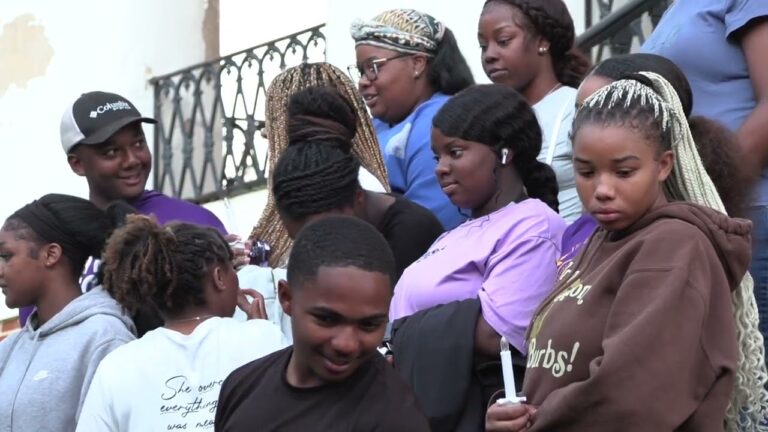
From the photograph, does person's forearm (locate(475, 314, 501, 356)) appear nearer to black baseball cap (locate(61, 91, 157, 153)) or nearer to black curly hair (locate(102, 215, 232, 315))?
black curly hair (locate(102, 215, 232, 315))

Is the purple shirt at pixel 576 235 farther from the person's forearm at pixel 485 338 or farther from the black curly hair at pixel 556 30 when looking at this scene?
the black curly hair at pixel 556 30

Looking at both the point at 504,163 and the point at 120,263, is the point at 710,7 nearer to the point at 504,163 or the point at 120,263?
the point at 504,163

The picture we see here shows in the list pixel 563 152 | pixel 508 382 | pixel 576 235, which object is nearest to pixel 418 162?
pixel 563 152

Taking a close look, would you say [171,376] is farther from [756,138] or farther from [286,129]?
[756,138]

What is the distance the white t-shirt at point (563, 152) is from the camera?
241 inches

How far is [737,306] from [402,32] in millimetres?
2380

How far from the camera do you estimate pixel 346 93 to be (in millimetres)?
6582

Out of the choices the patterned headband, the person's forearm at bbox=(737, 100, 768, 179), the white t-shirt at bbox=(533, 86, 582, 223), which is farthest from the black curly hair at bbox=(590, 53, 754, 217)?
the patterned headband

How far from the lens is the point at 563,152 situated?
241 inches

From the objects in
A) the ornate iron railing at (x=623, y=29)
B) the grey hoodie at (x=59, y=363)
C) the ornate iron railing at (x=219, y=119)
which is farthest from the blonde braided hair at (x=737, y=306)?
the ornate iron railing at (x=219, y=119)

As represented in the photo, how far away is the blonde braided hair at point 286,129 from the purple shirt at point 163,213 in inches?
9.5

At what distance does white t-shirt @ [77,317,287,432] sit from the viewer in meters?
5.43

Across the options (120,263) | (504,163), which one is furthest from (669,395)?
(120,263)

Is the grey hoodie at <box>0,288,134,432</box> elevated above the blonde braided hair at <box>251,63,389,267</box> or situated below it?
below
